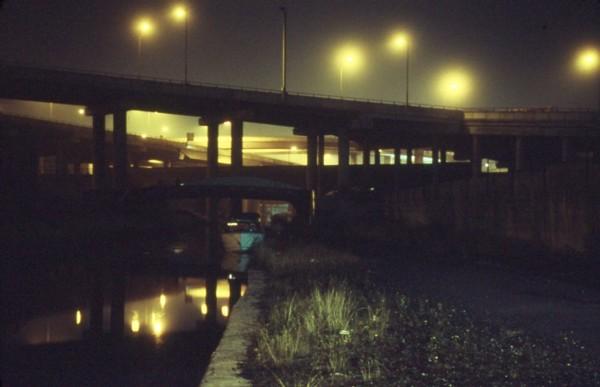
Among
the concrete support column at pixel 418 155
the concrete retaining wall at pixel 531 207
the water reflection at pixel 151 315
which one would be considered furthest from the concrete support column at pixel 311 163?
the concrete support column at pixel 418 155

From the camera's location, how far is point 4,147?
218 feet

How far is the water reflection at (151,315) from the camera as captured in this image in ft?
51.3

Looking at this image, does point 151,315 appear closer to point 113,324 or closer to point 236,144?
point 113,324

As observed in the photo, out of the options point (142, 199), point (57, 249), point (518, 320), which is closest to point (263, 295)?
point (518, 320)

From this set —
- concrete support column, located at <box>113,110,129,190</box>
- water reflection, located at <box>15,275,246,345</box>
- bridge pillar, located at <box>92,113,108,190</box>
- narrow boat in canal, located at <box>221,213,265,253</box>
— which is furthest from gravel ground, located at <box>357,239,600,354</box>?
bridge pillar, located at <box>92,113,108,190</box>

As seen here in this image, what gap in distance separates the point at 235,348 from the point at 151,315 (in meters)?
8.40

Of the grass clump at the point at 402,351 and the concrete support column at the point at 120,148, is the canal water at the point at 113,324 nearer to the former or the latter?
the grass clump at the point at 402,351

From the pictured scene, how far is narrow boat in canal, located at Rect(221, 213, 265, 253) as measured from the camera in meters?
38.1

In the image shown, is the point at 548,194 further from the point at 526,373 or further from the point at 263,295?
the point at 526,373

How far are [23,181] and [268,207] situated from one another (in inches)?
2065

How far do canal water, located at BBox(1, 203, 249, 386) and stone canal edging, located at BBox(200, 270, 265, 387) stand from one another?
0.94 meters

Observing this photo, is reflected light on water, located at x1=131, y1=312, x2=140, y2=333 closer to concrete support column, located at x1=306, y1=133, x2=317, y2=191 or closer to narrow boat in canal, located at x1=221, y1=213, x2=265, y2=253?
narrow boat in canal, located at x1=221, y1=213, x2=265, y2=253

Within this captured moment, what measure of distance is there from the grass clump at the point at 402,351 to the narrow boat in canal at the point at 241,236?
25.0m

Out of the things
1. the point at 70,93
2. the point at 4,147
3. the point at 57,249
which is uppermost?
the point at 70,93
